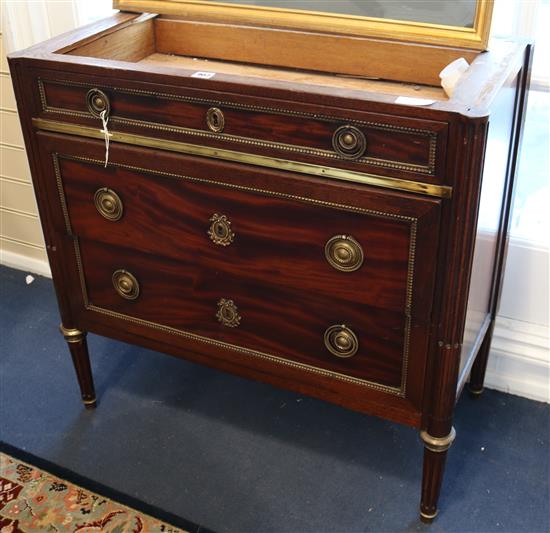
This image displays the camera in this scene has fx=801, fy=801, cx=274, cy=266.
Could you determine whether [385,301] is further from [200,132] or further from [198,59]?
[198,59]

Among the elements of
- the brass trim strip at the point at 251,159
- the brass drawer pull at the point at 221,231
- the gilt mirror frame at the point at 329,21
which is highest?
the gilt mirror frame at the point at 329,21

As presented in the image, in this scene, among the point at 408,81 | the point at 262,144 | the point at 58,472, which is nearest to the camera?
the point at 262,144

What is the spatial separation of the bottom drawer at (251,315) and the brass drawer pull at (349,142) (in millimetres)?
283

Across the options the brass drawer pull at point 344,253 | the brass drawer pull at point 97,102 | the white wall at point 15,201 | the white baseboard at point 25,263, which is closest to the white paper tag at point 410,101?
the brass drawer pull at point 344,253

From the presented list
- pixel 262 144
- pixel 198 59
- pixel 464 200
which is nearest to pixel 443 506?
pixel 464 200

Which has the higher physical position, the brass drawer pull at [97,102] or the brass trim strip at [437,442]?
the brass drawer pull at [97,102]

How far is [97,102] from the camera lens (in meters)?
1.43

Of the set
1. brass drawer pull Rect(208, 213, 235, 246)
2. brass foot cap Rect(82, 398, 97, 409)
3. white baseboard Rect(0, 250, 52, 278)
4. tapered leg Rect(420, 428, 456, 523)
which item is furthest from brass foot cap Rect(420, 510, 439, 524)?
white baseboard Rect(0, 250, 52, 278)

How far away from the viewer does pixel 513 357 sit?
190 cm

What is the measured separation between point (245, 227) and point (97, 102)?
0.35 meters

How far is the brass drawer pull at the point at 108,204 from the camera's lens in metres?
1.52

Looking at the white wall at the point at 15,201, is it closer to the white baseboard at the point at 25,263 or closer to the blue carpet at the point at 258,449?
the white baseboard at the point at 25,263

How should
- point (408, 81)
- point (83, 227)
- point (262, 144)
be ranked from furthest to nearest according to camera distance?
point (83, 227)
point (408, 81)
point (262, 144)

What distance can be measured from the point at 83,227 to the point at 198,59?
1.38ft
